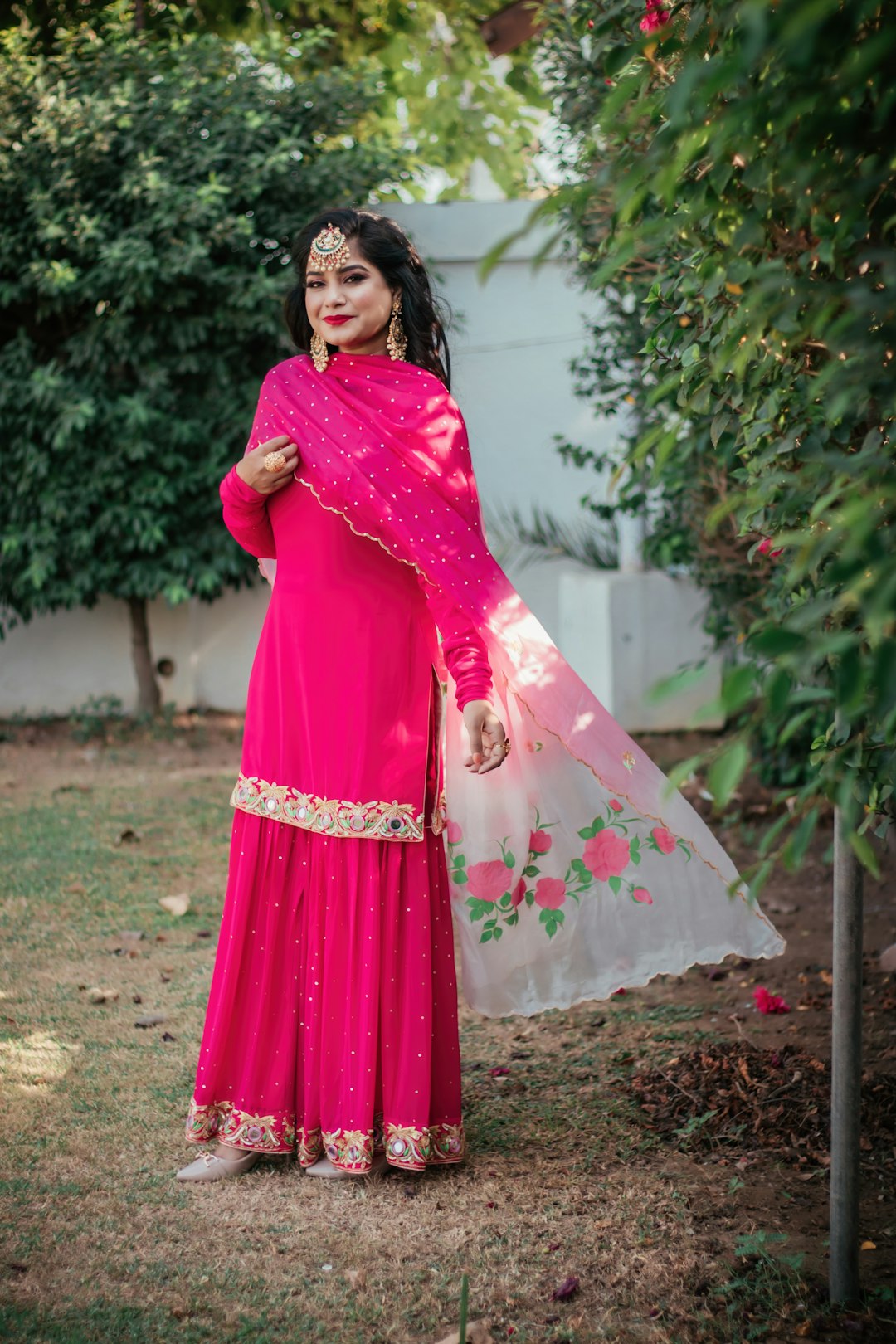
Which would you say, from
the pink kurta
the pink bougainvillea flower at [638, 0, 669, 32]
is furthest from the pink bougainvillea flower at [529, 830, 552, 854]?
the pink bougainvillea flower at [638, 0, 669, 32]

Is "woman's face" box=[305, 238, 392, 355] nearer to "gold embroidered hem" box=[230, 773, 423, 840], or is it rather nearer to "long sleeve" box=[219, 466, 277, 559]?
"long sleeve" box=[219, 466, 277, 559]

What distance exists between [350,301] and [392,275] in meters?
0.12

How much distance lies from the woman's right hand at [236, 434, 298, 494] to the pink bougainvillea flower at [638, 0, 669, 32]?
0.97 m

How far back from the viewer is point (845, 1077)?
6.31 feet

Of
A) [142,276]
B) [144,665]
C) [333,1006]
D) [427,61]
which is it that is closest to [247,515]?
[333,1006]

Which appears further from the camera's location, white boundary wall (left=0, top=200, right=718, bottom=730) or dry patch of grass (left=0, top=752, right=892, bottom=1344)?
white boundary wall (left=0, top=200, right=718, bottom=730)

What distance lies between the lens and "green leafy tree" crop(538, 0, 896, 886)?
102 cm

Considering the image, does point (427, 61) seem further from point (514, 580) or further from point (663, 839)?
point (663, 839)

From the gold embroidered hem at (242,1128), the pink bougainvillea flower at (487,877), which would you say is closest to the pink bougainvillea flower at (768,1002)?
the pink bougainvillea flower at (487,877)

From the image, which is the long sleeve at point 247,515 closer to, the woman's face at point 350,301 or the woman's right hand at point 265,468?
the woman's right hand at point 265,468

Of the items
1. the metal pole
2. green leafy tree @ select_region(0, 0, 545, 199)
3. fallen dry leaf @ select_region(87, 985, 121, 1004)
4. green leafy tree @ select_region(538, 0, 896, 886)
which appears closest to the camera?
green leafy tree @ select_region(538, 0, 896, 886)

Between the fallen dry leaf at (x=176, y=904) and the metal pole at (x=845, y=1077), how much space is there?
8.65 ft

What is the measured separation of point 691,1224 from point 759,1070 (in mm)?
614

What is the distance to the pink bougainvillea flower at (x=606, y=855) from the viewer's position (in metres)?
2.50
